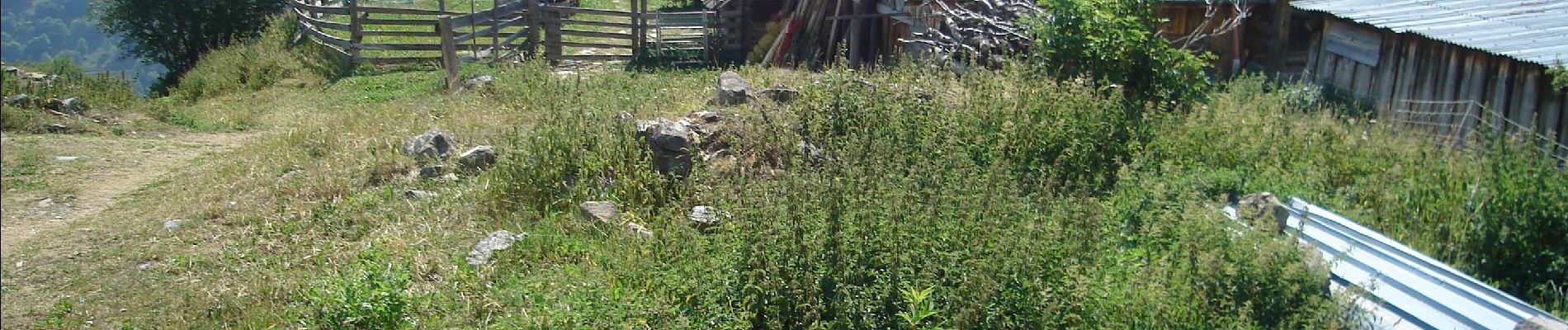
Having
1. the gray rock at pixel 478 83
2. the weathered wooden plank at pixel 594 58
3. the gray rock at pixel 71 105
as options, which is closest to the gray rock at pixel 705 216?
the gray rock at pixel 478 83

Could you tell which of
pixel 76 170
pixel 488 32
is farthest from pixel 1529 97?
pixel 488 32

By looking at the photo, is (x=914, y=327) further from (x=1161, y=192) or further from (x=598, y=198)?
(x=598, y=198)

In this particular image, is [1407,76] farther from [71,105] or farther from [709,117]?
[71,105]

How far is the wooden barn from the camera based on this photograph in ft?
31.0

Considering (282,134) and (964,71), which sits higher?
(964,71)

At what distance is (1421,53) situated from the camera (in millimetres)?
11211

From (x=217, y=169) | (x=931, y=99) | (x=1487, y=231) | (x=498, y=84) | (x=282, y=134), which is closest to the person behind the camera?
(x=1487, y=231)

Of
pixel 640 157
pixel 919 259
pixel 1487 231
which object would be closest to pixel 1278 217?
pixel 1487 231

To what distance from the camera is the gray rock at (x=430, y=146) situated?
332 inches

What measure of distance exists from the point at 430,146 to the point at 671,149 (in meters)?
2.13

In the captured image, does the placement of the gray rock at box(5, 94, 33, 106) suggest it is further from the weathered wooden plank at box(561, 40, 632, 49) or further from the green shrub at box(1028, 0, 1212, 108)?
the green shrub at box(1028, 0, 1212, 108)

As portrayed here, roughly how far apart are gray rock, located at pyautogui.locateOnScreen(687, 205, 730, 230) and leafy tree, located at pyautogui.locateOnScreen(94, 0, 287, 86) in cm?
1307

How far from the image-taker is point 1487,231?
605 centimetres

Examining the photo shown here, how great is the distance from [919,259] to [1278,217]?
2311 millimetres
